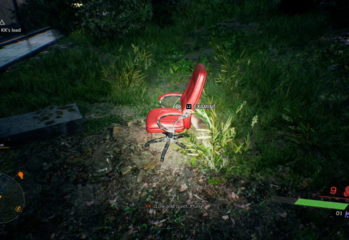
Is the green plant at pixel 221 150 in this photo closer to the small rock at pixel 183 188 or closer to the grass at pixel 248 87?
the grass at pixel 248 87

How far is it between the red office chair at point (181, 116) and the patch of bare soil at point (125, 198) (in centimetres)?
20

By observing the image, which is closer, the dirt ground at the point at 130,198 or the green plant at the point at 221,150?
the dirt ground at the point at 130,198

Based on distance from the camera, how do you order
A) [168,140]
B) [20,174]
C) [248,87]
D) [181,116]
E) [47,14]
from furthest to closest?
1. [47,14]
2. [248,87]
3. [168,140]
4. [20,174]
5. [181,116]

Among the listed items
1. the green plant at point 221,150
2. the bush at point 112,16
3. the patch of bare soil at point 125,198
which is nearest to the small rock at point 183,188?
the patch of bare soil at point 125,198

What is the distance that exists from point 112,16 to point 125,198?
238 inches

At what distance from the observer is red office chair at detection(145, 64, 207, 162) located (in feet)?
7.91

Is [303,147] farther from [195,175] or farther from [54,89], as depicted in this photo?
[54,89]

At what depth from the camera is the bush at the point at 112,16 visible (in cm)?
617

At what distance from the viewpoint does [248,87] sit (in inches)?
164

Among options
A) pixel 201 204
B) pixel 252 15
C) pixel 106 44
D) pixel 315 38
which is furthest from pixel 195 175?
pixel 252 15

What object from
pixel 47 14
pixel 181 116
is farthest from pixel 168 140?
pixel 47 14

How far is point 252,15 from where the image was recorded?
9.20 m

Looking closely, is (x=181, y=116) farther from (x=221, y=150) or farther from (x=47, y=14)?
(x=47, y=14)

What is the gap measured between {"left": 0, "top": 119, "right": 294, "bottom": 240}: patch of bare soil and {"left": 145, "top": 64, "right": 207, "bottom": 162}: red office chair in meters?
0.20
